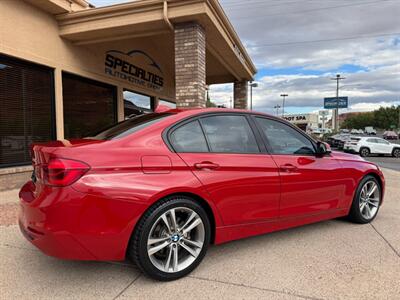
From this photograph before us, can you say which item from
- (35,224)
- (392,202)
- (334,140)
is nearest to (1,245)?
(35,224)

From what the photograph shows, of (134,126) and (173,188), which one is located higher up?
(134,126)

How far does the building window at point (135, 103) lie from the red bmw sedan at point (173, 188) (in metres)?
7.19

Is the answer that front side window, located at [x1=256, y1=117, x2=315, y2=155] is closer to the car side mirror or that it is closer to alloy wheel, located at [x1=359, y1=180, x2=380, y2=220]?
the car side mirror

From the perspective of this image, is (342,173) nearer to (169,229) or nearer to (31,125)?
(169,229)

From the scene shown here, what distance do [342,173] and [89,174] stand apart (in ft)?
10.0

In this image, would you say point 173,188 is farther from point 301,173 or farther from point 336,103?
point 336,103

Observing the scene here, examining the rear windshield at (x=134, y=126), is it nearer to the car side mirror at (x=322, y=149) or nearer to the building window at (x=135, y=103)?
the car side mirror at (x=322, y=149)

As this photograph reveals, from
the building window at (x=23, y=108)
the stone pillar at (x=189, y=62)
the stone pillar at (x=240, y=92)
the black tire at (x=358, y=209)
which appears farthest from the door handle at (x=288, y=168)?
the stone pillar at (x=240, y=92)

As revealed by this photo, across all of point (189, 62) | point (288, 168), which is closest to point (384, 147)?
point (189, 62)

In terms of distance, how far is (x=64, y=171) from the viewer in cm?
242

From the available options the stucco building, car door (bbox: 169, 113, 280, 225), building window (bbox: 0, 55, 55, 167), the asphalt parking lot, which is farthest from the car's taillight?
building window (bbox: 0, 55, 55, 167)

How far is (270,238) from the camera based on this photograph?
3.79 meters

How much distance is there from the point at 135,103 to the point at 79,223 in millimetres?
8845

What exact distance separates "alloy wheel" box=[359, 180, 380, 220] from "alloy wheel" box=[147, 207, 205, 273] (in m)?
2.62
